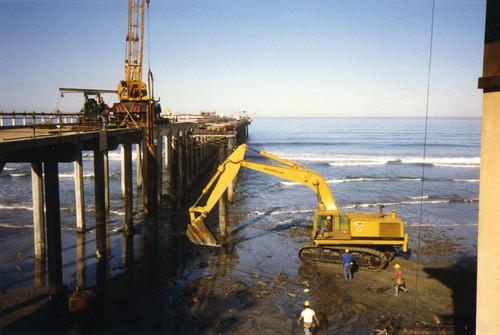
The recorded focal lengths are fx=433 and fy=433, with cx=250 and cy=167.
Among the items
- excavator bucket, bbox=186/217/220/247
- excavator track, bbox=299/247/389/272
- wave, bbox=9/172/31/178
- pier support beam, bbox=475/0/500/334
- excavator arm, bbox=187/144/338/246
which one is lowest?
wave, bbox=9/172/31/178

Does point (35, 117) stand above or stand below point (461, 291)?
above

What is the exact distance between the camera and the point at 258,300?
554 inches

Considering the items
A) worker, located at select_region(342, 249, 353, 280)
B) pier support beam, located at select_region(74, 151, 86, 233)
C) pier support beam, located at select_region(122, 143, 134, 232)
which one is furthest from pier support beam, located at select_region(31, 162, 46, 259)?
worker, located at select_region(342, 249, 353, 280)

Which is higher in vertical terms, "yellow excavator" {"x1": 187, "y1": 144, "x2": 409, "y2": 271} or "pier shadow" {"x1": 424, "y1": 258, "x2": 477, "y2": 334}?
"yellow excavator" {"x1": 187, "y1": 144, "x2": 409, "y2": 271}

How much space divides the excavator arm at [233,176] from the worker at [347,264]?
2.16 metres

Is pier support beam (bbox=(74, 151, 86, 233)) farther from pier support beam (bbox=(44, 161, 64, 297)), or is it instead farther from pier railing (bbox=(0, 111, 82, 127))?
pier support beam (bbox=(44, 161, 64, 297))

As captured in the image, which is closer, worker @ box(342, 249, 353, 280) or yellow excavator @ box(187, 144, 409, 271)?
worker @ box(342, 249, 353, 280)

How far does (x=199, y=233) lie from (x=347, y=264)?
6.42 meters

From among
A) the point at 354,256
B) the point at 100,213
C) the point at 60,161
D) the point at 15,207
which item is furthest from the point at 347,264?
the point at 15,207

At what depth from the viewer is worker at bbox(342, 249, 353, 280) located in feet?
50.9

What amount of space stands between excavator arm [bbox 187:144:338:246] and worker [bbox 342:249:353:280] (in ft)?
7.09

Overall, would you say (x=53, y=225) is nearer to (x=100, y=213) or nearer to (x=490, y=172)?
(x=100, y=213)

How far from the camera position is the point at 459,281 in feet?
52.5

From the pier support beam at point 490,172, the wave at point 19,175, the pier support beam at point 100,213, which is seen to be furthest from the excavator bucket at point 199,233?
the wave at point 19,175
